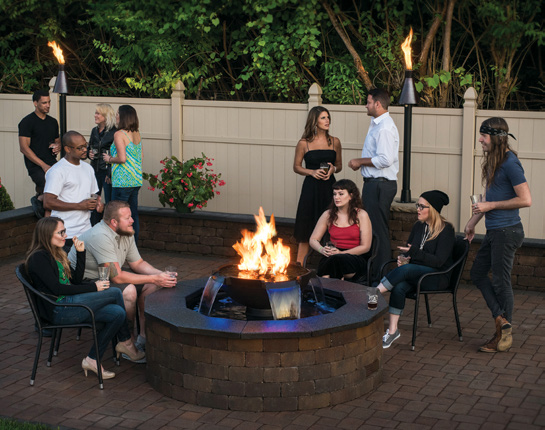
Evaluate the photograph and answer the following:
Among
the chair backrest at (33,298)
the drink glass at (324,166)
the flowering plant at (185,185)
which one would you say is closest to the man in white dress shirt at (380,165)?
the drink glass at (324,166)

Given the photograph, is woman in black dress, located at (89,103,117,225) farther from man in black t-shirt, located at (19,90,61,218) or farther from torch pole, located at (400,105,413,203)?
torch pole, located at (400,105,413,203)

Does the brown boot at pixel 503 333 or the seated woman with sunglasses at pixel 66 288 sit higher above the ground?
the seated woman with sunglasses at pixel 66 288

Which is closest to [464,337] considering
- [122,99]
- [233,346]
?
[233,346]

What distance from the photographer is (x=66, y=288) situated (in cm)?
707

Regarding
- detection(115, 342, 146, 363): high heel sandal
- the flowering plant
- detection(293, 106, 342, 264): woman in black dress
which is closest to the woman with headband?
detection(293, 106, 342, 264): woman in black dress

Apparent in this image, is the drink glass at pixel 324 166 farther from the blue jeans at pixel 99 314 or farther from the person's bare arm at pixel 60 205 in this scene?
the blue jeans at pixel 99 314

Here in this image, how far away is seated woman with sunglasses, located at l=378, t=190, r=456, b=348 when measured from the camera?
26.3 ft

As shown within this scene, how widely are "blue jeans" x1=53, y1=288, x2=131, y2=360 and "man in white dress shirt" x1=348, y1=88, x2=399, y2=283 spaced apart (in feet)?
11.8

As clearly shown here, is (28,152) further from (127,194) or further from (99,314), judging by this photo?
(99,314)

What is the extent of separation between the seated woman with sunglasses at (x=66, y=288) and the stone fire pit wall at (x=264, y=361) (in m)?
0.51

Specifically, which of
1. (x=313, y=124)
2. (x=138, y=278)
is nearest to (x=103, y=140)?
(x=313, y=124)

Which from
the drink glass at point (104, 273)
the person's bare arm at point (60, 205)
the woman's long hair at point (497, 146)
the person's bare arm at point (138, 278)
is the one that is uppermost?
the woman's long hair at point (497, 146)

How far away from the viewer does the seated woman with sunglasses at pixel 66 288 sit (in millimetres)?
6969

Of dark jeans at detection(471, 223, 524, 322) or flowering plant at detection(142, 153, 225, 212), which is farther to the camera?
flowering plant at detection(142, 153, 225, 212)
